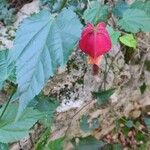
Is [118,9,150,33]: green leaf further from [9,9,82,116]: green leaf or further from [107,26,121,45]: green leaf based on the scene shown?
[9,9,82,116]: green leaf

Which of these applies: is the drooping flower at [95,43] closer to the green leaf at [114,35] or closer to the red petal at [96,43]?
the red petal at [96,43]

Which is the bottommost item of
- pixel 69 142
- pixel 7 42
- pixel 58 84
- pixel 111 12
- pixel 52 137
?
pixel 69 142

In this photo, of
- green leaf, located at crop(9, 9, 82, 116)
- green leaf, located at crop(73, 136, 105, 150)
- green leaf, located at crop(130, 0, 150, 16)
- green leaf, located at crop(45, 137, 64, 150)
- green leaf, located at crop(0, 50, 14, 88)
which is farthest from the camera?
green leaf, located at crop(73, 136, 105, 150)

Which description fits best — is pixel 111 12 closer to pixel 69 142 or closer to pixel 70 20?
pixel 70 20

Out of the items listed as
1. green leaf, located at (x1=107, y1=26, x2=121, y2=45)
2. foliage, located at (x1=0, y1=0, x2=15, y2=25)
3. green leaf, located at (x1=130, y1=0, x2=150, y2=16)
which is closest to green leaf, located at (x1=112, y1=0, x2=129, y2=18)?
green leaf, located at (x1=130, y1=0, x2=150, y2=16)

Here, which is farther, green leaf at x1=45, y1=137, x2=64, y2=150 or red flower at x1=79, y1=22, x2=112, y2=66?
green leaf at x1=45, y1=137, x2=64, y2=150

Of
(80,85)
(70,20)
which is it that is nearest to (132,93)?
(80,85)

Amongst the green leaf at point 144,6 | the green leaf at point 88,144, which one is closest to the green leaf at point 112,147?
the green leaf at point 88,144
